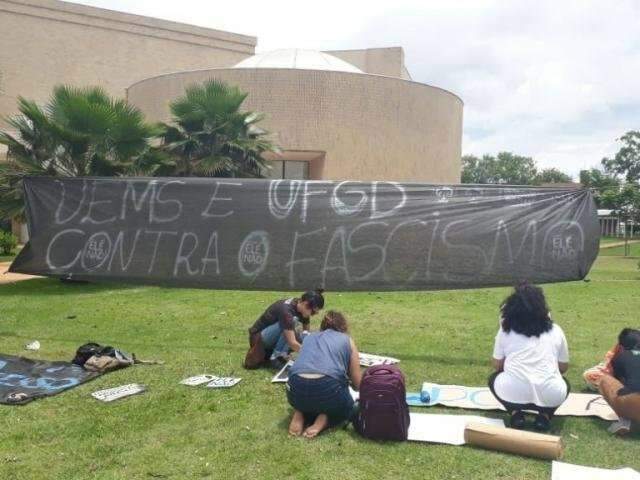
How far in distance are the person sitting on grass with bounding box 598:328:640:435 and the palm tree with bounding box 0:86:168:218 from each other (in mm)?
11862

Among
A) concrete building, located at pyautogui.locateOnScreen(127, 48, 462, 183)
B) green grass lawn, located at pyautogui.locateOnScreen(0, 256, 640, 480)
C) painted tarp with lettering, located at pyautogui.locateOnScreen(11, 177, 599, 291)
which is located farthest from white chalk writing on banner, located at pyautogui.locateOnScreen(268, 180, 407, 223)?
concrete building, located at pyautogui.locateOnScreen(127, 48, 462, 183)

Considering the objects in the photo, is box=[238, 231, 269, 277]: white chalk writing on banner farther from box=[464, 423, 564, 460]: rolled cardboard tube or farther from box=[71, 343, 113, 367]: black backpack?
box=[464, 423, 564, 460]: rolled cardboard tube

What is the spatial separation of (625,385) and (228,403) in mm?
3446

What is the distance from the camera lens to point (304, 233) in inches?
302

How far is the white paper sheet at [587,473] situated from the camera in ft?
13.1

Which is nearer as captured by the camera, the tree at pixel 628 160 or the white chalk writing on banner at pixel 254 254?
the white chalk writing on banner at pixel 254 254

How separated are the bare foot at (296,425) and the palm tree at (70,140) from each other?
1048cm

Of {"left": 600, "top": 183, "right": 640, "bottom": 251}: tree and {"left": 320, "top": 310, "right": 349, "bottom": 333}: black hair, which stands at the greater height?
{"left": 600, "top": 183, "right": 640, "bottom": 251}: tree

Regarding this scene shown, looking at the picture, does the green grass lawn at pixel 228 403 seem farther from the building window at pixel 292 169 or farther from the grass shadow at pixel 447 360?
the building window at pixel 292 169

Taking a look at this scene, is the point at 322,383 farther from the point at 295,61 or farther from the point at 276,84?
the point at 295,61

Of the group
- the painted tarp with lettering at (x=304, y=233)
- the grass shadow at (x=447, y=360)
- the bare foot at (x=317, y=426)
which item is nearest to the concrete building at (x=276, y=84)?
the painted tarp with lettering at (x=304, y=233)

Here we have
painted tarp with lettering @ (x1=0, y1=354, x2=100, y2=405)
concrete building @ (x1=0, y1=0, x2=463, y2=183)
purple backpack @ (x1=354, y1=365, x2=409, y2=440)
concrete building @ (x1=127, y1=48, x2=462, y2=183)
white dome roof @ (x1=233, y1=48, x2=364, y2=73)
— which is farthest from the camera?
white dome roof @ (x1=233, y1=48, x2=364, y2=73)

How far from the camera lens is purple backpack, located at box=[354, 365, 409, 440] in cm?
468

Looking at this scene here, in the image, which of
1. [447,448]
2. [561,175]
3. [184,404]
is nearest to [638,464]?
[447,448]
